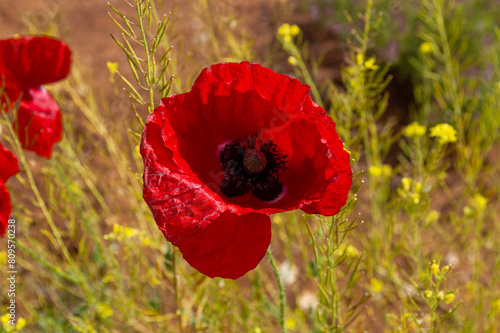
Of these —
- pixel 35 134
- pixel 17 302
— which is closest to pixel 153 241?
pixel 35 134

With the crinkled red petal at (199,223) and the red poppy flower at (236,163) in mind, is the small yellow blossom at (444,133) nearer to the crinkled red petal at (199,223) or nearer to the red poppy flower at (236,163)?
the red poppy flower at (236,163)

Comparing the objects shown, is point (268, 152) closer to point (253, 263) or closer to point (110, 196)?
point (253, 263)

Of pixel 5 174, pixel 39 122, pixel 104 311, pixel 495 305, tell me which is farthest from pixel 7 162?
pixel 495 305

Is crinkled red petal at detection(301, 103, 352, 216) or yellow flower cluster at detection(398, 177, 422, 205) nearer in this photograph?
crinkled red petal at detection(301, 103, 352, 216)

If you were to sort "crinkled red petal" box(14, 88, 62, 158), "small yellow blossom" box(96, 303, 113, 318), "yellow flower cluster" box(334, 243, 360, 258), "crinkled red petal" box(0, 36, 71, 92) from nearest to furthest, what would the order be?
"yellow flower cluster" box(334, 243, 360, 258) → "crinkled red petal" box(0, 36, 71, 92) → "crinkled red petal" box(14, 88, 62, 158) → "small yellow blossom" box(96, 303, 113, 318)

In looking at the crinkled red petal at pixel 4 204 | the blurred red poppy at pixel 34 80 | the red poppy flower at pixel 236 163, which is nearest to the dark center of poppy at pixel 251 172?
the red poppy flower at pixel 236 163

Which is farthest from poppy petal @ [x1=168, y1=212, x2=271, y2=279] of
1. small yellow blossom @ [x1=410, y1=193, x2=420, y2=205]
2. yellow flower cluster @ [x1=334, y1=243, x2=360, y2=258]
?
small yellow blossom @ [x1=410, y1=193, x2=420, y2=205]

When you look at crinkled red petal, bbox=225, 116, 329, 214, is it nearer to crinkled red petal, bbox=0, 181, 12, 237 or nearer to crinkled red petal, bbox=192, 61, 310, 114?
crinkled red petal, bbox=192, 61, 310, 114

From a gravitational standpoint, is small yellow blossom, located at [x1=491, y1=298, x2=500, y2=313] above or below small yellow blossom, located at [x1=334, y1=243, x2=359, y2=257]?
below
